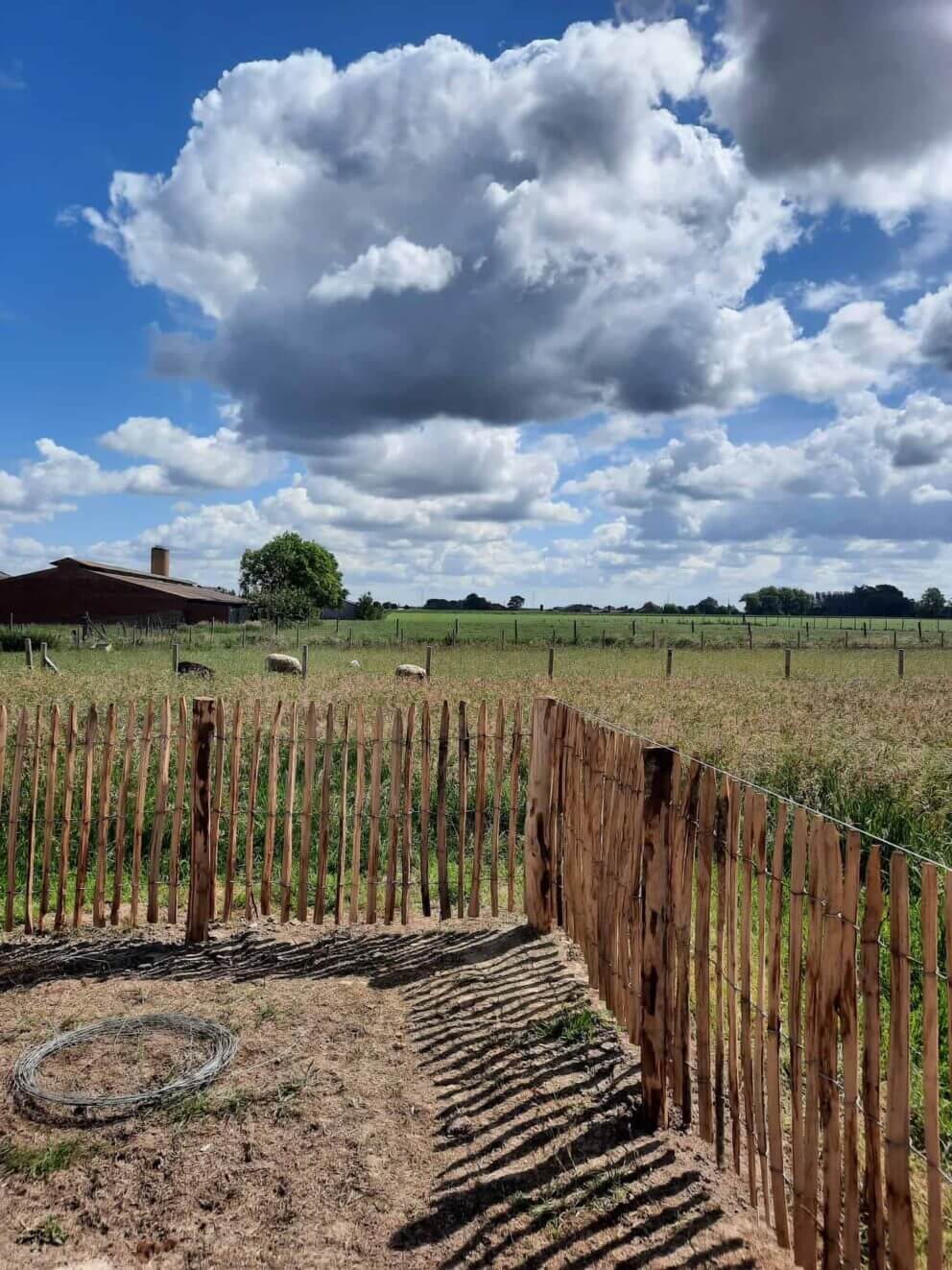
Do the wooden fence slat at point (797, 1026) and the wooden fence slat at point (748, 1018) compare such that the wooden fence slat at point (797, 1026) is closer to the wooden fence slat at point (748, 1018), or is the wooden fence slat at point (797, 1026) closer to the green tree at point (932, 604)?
the wooden fence slat at point (748, 1018)

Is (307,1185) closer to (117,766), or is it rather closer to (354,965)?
(354,965)

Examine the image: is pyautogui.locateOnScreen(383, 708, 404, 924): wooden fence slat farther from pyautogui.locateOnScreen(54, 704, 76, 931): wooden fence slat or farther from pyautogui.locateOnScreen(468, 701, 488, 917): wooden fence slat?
pyautogui.locateOnScreen(54, 704, 76, 931): wooden fence slat

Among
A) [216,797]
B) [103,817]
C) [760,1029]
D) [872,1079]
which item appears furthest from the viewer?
[103,817]

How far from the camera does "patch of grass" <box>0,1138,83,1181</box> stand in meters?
3.12

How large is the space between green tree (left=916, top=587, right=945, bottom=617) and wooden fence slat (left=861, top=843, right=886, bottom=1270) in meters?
106

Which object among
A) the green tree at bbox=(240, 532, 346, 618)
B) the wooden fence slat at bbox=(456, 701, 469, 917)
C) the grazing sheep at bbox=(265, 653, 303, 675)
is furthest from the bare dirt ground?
the green tree at bbox=(240, 532, 346, 618)

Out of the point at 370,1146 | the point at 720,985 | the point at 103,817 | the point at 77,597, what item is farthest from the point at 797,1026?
the point at 77,597

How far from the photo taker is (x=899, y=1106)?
214 cm

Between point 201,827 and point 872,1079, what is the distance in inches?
158

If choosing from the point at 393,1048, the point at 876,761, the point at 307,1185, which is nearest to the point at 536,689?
the point at 876,761

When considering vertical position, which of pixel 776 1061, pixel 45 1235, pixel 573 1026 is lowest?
pixel 45 1235

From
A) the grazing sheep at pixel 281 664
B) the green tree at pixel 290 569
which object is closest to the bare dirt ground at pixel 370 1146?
the grazing sheep at pixel 281 664

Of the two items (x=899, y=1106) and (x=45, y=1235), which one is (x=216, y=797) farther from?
(x=899, y=1106)

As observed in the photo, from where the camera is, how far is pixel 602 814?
4.30m
